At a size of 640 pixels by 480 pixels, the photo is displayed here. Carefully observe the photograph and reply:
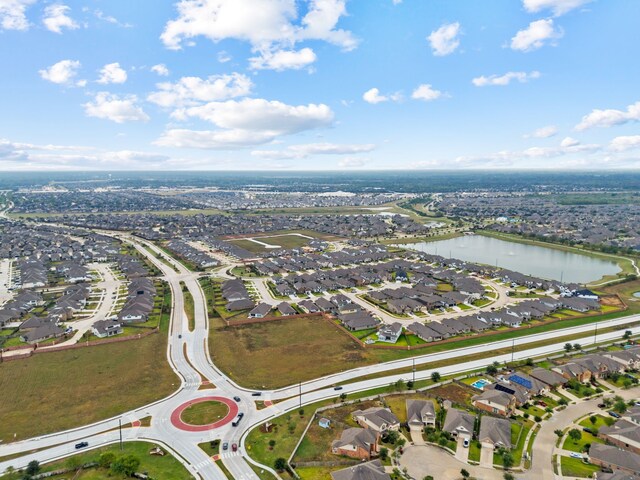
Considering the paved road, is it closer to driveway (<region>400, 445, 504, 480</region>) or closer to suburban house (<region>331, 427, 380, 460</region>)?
driveway (<region>400, 445, 504, 480</region>)

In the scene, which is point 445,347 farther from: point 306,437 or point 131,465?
point 131,465

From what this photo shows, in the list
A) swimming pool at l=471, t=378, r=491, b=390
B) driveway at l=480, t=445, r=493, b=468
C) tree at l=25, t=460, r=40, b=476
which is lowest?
driveway at l=480, t=445, r=493, b=468

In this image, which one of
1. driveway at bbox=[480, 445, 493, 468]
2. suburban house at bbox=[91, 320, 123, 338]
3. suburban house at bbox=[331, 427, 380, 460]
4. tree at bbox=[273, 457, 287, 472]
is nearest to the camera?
tree at bbox=[273, 457, 287, 472]

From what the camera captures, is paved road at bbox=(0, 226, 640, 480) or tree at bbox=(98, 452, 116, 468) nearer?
tree at bbox=(98, 452, 116, 468)


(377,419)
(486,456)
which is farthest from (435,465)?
(377,419)

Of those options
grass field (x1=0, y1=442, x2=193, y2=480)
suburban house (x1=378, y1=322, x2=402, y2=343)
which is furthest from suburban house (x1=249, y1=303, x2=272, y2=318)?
grass field (x1=0, y1=442, x2=193, y2=480)

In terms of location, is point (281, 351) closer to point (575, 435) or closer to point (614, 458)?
point (575, 435)

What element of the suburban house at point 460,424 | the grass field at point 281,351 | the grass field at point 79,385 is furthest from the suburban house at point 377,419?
the grass field at point 79,385
